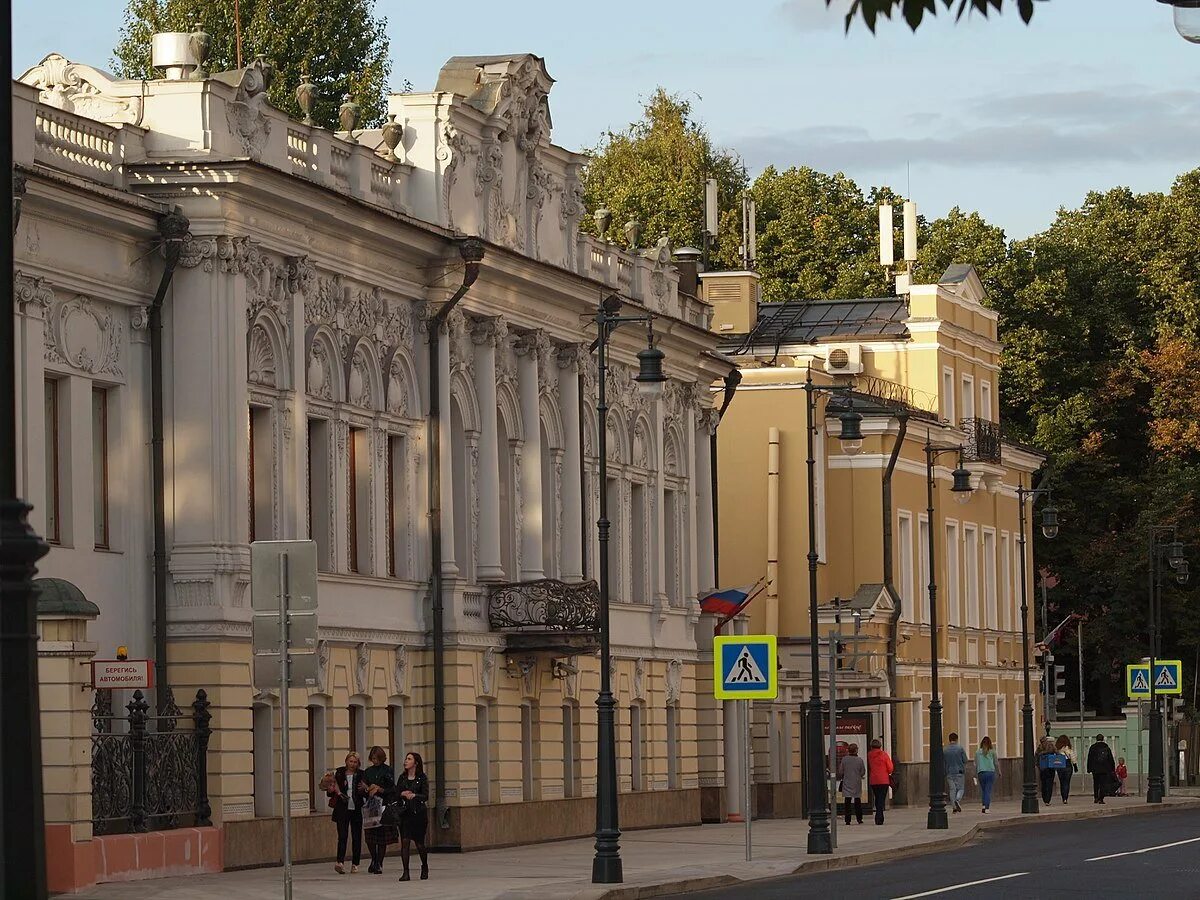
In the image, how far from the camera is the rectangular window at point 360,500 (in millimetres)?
38156

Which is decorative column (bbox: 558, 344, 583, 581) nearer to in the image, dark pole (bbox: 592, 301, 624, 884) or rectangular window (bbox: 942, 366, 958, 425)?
dark pole (bbox: 592, 301, 624, 884)

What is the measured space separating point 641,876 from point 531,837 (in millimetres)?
11217

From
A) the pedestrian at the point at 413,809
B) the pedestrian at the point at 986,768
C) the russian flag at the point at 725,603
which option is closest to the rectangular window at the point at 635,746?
the russian flag at the point at 725,603

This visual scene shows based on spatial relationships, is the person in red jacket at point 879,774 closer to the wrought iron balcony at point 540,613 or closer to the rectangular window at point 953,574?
the wrought iron balcony at point 540,613

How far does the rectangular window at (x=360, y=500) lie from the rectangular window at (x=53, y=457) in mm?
6598

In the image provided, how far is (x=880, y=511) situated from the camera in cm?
6138

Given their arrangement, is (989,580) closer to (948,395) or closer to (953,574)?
(953,574)

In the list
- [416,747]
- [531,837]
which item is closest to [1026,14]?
[416,747]

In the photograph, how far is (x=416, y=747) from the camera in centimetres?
3912

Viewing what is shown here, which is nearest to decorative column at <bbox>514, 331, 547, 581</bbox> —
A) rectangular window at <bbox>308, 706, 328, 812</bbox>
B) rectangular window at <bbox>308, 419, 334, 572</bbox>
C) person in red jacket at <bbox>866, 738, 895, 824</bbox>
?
rectangular window at <bbox>308, 419, 334, 572</bbox>

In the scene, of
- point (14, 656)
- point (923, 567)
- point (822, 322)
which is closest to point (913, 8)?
point (14, 656)

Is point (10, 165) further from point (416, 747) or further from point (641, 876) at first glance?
point (416, 747)

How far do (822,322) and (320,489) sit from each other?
3299cm

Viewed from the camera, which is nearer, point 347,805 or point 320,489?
point 347,805
